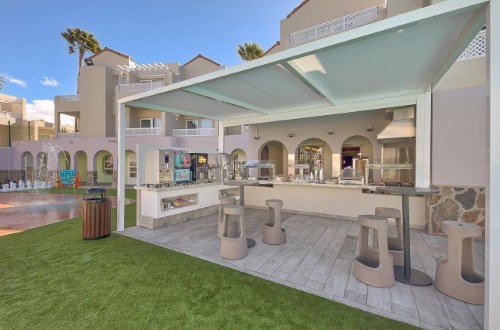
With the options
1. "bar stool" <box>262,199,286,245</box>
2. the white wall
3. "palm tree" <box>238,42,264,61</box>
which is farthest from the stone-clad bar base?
"palm tree" <box>238,42,264,61</box>

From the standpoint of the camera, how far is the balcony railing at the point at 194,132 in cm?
1729

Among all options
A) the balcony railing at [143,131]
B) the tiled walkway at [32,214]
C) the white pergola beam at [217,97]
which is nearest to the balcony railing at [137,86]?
the balcony railing at [143,131]

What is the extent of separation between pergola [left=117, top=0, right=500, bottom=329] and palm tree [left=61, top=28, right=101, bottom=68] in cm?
2534

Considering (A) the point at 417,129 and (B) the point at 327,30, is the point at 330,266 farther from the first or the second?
(B) the point at 327,30

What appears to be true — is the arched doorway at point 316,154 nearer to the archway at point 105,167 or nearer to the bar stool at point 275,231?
the bar stool at point 275,231

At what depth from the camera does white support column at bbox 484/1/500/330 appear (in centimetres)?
198

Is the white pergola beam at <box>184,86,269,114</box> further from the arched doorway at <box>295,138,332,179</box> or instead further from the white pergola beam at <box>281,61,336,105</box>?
the arched doorway at <box>295,138,332,179</box>

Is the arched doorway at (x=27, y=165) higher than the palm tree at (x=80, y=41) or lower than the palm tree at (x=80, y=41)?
lower

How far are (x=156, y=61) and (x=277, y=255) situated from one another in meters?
19.9

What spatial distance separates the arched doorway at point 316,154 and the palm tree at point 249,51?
15.8 m

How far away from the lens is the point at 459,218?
504 cm

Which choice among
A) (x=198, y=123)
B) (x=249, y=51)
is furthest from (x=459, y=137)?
(x=249, y=51)

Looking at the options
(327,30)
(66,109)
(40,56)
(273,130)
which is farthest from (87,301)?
(40,56)

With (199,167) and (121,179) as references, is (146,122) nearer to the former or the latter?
(199,167)
